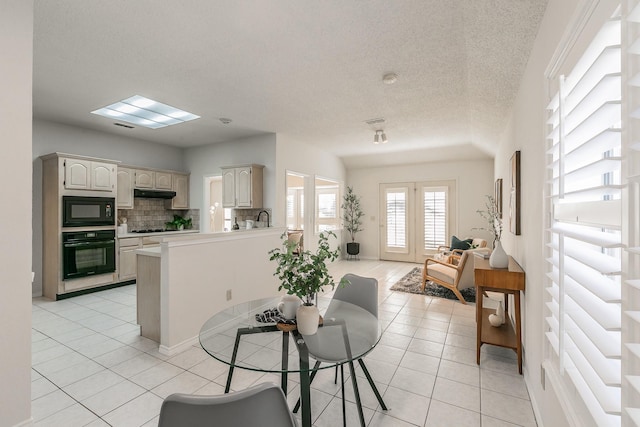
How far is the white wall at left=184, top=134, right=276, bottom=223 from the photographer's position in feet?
17.3

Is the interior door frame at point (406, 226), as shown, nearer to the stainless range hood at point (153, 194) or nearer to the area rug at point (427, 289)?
the area rug at point (427, 289)

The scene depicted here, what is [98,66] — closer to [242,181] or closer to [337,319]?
[242,181]

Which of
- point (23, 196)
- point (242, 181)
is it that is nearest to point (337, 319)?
point (23, 196)

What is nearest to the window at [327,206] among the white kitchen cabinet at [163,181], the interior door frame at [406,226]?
the interior door frame at [406,226]

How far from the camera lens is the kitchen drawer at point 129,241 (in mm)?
5125

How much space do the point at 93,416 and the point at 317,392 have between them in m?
1.52

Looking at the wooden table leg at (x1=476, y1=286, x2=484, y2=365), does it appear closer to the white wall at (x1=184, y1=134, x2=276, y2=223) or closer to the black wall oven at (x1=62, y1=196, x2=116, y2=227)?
the white wall at (x1=184, y1=134, x2=276, y2=223)

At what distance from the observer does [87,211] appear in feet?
15.3

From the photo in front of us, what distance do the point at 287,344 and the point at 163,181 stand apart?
5.60 meters

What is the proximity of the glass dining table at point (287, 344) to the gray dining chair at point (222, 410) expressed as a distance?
53 cm

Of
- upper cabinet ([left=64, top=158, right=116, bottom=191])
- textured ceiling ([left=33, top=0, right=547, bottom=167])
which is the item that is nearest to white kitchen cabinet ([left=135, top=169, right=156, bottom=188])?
upper cabinet ([left=64, top=158, right=116, bottom=191])

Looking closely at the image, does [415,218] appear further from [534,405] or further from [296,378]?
[296,378]

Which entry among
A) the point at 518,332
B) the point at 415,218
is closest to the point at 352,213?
the point at 415,218

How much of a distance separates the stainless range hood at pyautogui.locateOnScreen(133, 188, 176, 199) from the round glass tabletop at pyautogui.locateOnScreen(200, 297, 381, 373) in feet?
15.5
